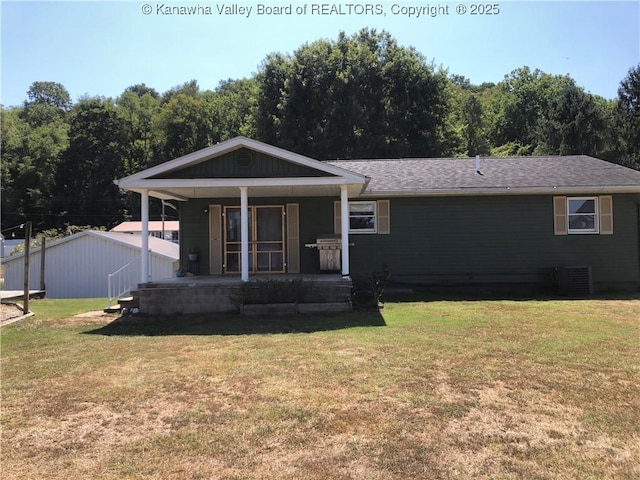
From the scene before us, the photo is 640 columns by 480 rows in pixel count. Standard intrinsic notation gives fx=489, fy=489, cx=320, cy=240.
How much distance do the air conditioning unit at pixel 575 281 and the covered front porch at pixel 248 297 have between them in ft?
19.8

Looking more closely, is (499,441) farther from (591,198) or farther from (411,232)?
(591,198)

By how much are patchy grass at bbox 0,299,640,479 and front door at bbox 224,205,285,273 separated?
5.70m

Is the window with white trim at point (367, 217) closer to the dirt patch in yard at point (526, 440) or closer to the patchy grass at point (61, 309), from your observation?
the patchy grass at point (61, 309)

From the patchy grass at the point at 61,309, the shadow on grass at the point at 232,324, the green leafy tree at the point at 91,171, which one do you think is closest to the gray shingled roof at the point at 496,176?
the shadow on grass at the point at 232,324

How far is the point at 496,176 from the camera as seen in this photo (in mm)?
14000

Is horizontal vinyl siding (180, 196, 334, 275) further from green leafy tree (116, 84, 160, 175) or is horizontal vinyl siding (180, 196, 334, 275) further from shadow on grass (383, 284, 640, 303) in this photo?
green leafy tree (116, 84, 160, 175)

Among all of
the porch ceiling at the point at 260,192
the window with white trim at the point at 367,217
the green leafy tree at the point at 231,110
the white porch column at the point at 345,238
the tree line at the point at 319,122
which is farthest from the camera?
the green leafy tree at the point at 231,110

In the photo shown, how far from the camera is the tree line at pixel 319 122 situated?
30375 millimetres

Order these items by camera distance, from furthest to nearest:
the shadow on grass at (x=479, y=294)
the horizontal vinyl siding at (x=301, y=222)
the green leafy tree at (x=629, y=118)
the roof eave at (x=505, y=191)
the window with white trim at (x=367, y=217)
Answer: the green leafy tree at (x=629, y=118) → the horizontal vinyl siding at (x=301, y=222) → the window with white trim at (x=367, y=217) → the roof eave at (x=505, y=191) → the shadow on grass at (x=479, y=294)

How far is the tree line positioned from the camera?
99.7 ft

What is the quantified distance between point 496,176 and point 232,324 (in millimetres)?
9081

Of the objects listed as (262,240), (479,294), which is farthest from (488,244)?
(262,240)

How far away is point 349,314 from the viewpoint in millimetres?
9438

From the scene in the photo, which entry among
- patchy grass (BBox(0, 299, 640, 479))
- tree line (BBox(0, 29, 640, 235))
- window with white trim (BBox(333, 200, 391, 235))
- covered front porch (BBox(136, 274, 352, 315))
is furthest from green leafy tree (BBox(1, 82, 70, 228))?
patchy grass (BBox(0, 299, 640, 479))
